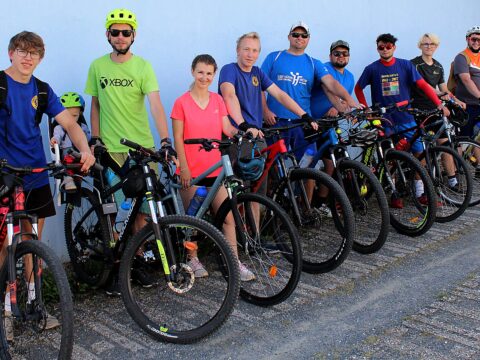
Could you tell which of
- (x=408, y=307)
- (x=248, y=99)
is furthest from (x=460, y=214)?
(x=248, y=99)

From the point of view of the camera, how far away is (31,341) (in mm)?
3127

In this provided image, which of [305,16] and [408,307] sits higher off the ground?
[305,16]

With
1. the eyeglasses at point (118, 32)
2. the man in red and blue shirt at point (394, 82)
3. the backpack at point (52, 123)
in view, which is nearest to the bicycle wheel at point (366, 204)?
the man in red and blue shirt at point (394, 82)

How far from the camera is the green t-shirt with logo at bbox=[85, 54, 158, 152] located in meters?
3.83

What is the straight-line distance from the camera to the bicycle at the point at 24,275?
8.65 ft

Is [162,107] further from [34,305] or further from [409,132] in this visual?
[409,132]

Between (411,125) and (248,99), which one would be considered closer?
(248,99)

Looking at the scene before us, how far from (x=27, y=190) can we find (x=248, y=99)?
1846mm

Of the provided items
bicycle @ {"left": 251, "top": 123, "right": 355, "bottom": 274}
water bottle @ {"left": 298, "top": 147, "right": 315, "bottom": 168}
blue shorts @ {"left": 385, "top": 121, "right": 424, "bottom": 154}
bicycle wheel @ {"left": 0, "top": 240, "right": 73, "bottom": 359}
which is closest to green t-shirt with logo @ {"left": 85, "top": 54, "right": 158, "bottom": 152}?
bicycle @ {"left": 251, "top": 123, "right": 355, "bottom": 274}

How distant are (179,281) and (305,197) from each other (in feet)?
4.51

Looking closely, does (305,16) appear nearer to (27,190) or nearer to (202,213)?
(202,213)

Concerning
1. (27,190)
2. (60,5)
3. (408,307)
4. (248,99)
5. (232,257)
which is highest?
(60,5)

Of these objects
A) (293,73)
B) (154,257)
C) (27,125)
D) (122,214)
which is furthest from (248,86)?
(27,125)

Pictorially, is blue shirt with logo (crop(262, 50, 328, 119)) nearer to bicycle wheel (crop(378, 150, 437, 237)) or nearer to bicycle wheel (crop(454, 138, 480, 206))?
bicycle wheel (crop(378, 150, 437, 237))
